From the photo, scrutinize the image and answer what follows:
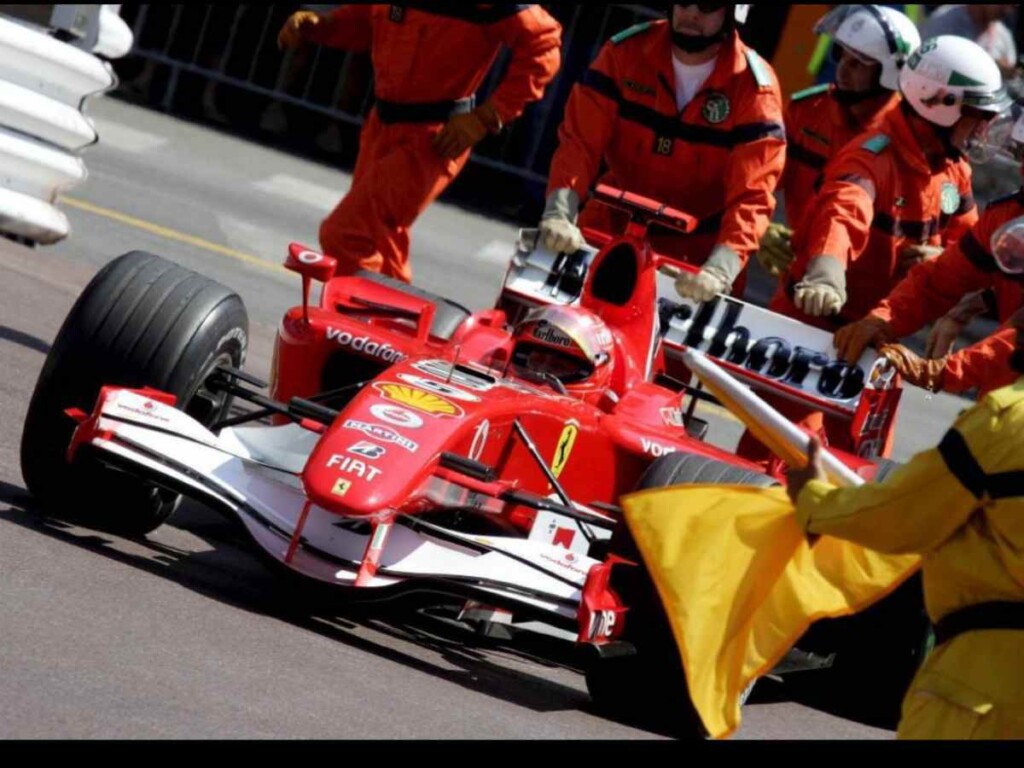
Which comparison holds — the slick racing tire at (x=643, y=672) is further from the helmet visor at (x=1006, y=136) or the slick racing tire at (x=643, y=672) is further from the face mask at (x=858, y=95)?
the face mask at (x=858, y=95)

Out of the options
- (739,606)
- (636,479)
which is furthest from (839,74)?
(739,606)

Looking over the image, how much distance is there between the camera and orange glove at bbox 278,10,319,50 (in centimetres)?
1045

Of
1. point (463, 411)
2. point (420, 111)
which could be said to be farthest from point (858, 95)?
point (463, 411)

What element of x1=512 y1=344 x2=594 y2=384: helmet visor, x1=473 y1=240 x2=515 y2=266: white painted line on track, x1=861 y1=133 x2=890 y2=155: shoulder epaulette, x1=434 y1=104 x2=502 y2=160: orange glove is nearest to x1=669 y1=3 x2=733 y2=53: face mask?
x1=861 y1=133 x2=890 y2=155: shoulder epaulette

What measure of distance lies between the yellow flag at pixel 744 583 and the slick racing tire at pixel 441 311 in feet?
10.6

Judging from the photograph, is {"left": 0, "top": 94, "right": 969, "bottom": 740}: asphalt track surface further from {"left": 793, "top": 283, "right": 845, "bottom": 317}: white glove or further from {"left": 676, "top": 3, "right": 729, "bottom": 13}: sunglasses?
{"left": 676, "top": 3, "right": 729, "bottom": 13}: sunglasses

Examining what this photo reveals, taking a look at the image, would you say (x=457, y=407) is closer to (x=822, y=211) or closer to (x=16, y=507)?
(x=16, y=507)

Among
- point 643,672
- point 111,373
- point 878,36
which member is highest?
point 878,36

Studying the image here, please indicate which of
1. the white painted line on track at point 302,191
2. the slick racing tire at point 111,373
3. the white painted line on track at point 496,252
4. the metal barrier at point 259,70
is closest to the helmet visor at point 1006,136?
the slick racing tire at point 111,373

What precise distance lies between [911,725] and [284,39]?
6860 millimetres

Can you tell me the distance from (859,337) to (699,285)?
678 millimetres

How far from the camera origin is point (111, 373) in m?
6.69

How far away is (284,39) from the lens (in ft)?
35.1

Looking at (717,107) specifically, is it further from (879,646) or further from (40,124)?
(40,124)
